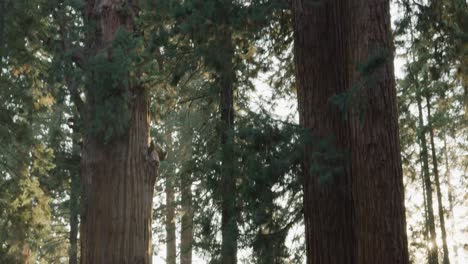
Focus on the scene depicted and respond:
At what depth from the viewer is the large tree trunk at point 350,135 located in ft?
20.7

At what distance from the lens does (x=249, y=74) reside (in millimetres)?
10523

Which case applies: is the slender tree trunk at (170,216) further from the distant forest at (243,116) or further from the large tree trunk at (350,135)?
the large tree trunk at (350,135)

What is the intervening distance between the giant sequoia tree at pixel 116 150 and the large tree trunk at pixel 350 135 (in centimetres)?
273

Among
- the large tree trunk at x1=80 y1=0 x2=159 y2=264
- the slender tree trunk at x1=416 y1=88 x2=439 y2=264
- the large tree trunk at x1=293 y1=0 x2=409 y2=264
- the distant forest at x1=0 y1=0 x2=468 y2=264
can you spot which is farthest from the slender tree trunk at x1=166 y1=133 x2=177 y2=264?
the large tree trunk at x1=293 y1=0 x2=409 y2=264

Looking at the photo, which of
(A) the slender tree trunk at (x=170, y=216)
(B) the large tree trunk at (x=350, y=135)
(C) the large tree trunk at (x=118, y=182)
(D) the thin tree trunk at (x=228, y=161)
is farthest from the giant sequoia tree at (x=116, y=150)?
(A) the slender tree trunk at (x=170, y=216)

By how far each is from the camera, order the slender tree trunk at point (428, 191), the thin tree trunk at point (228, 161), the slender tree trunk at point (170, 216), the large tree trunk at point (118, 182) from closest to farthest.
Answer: the thin tree trunk at point (228, 161) < the large tree trunk at point (118, 182) < the slender tree trunk at point (428, 191) < the slender tree trunk at point (170, 216)

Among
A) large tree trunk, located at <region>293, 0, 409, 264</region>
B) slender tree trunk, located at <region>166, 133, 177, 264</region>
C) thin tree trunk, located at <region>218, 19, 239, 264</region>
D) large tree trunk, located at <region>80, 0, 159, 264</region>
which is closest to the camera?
large tree trunk, located at <region>293, 0, 409, 264</region>

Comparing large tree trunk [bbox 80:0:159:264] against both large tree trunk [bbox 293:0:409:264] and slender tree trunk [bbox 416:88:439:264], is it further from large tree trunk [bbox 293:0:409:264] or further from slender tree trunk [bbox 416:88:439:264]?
slender tree trunk [bbox 416:88:439:264]

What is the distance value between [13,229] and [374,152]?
343 inches

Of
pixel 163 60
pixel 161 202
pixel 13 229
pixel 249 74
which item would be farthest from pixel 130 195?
pixel 161 202

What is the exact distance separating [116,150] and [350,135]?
3.73m

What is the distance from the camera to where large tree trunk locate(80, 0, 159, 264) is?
9172 millimetres

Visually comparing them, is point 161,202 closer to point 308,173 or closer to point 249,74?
point 249,74

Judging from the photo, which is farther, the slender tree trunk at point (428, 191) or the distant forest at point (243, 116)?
the slender tree trunk at point (428, 191)
